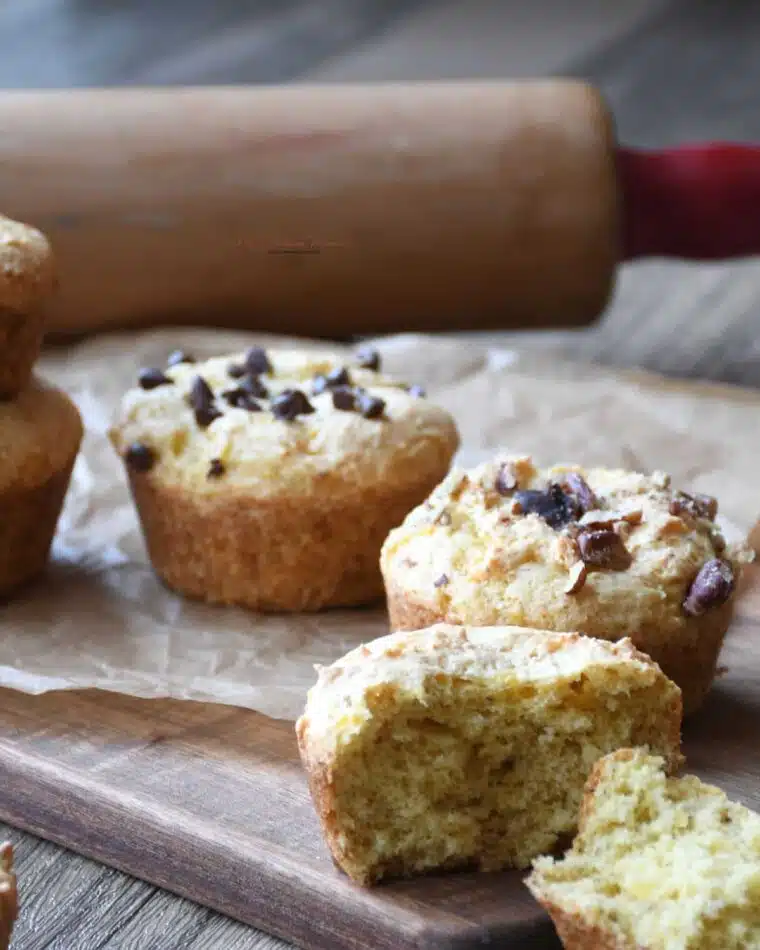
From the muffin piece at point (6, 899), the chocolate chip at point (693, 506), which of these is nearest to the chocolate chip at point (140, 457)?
the chocolate chip at point (693, 506)

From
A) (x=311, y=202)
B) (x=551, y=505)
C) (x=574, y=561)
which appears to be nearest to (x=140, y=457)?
(x=551, y=505)

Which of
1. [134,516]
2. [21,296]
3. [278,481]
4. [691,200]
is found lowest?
[134,516]

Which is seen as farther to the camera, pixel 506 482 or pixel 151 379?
pixel 151 379

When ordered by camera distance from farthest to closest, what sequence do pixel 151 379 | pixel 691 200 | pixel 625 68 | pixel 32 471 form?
1. pixel 625 68
2. pixel 691 200
3. pixel 151 379
4. pixel 32 471

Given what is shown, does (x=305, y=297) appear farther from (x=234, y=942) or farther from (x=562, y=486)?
(x=234, y=942)

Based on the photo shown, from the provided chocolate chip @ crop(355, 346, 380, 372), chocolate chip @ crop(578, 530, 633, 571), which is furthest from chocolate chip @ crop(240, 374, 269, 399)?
chocolate chip @ crop(578, 530, 633, 571)

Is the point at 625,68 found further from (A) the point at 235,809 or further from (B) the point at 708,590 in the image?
(A) the point at 235,809

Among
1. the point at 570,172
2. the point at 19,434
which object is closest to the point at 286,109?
the point at 570,172
